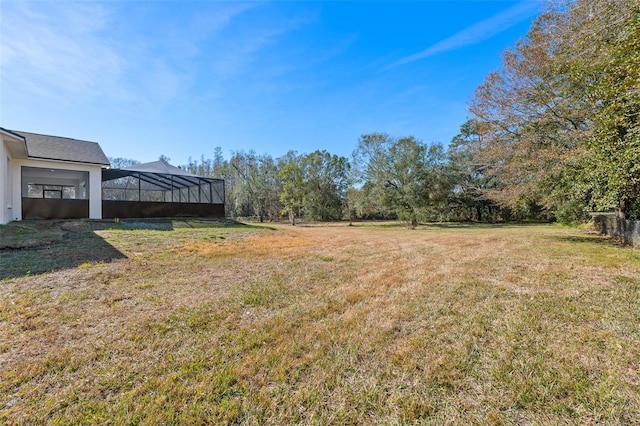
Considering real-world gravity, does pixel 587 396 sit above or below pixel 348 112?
below

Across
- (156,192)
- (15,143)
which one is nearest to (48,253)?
(15,143)

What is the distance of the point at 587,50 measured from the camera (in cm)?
619

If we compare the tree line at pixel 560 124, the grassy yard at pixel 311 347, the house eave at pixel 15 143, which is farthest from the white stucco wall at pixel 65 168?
the tree line at pixel 560 124

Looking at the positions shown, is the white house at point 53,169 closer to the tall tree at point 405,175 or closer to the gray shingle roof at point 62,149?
the gray shingle roof at point 62,149

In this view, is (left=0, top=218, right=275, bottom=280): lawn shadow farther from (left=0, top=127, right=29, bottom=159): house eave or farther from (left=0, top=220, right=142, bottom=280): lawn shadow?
(left=0, top=127, right=29, bottom=159): house eave

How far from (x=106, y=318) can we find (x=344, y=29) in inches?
410

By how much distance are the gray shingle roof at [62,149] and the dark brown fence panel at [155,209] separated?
2297 mm

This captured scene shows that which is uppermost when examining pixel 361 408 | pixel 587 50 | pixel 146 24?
pixel 146 24

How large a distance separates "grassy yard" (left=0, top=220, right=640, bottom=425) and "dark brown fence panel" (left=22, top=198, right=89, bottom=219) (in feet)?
36.6

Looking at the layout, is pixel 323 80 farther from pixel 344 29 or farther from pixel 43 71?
pixel 43 71

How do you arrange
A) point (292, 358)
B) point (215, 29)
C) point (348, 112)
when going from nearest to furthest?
point (292, 358)
point (215, 29)
point (348, 112)

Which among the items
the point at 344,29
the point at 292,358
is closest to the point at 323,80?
the point at 344,29

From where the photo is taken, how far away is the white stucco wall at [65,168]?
11.6 meters

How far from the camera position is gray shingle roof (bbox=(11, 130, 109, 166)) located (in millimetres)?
12297
